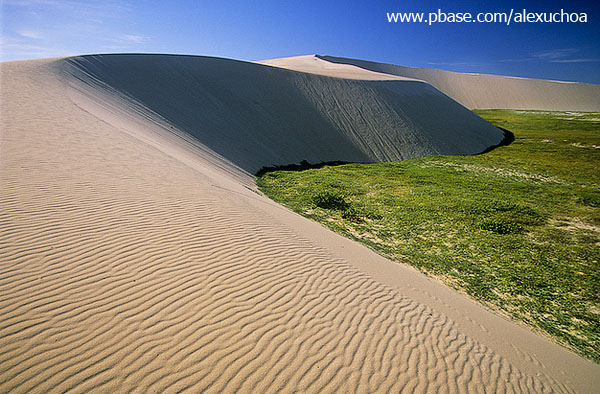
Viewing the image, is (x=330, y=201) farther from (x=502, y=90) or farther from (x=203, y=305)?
(x=502, y=90)

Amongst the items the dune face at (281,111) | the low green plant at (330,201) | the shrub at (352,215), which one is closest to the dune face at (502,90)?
the dune face at (281,111)

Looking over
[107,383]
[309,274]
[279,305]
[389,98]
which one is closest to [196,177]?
[309,274]

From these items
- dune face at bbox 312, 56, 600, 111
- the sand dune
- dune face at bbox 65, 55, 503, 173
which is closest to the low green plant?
dune face at bbox 65, 55, 503, 173

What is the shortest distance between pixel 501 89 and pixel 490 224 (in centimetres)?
10045

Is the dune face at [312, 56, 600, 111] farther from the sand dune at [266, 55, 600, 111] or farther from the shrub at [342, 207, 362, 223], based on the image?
the shrub at [342, 207, 362, 223]

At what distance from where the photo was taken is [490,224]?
961 cm

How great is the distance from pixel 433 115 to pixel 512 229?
2540 centimetres

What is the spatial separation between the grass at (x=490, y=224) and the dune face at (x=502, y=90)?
73.6 m

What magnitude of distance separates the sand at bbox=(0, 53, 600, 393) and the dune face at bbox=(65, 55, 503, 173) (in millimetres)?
9331

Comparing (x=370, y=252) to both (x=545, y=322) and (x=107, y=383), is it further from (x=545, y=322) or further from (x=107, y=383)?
(x=107, y=383)

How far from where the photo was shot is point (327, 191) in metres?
12.9

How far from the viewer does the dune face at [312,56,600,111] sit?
3280 inches

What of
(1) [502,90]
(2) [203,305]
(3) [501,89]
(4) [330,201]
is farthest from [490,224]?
(3) [501,89]

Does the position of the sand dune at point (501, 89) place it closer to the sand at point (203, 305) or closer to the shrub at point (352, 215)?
the shrub at point (352, 215)
